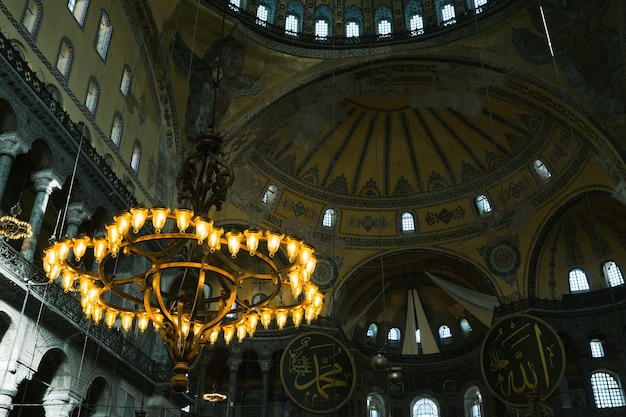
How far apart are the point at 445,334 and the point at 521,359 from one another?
9977 millimetres

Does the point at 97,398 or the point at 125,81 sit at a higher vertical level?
the point at 125,81

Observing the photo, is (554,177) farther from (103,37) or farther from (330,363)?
(103,37)

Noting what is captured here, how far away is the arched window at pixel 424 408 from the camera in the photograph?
18141mm

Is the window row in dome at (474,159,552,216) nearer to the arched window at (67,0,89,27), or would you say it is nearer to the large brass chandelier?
the large brass chandelier

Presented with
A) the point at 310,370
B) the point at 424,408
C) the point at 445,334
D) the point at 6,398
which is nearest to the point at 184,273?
the point at 310,370

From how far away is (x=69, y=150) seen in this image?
962 cm

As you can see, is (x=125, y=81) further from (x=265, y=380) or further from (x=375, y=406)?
(x=375, y=406)

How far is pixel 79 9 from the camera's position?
412 inches

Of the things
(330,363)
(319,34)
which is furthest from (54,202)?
(319,34)

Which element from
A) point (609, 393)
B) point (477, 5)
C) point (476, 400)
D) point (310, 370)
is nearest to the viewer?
point (310, 370)

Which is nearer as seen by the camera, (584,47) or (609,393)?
(584,47)

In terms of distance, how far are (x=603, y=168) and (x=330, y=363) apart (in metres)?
8.10

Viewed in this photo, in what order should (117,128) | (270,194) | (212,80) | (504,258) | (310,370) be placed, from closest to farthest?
(310,370) → (117,128) → (212,80) → (504,258) → (270,194)

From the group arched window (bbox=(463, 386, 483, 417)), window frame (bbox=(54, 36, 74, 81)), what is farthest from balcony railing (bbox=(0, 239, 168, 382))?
arched window (bbox=(463, 386, 483, 417))
